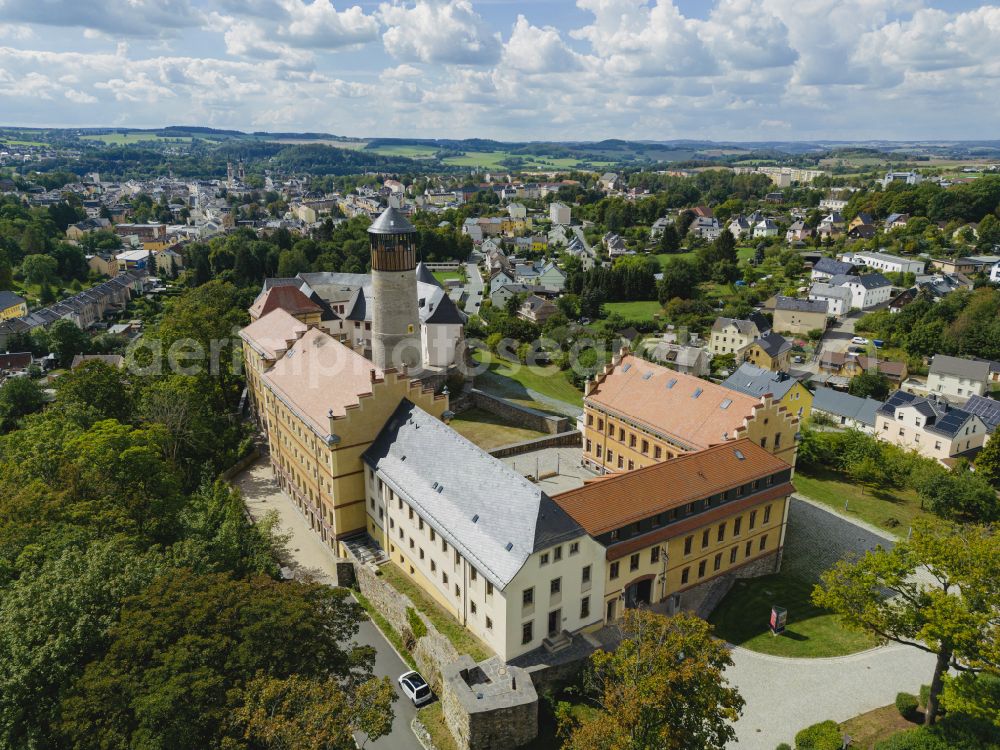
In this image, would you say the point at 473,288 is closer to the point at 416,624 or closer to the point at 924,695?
the point at 416,624

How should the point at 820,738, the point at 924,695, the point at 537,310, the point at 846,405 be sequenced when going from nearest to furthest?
1. the point at 820,738
2. the point at 924,695
3. the point at 846,405
4. the point at 537,310

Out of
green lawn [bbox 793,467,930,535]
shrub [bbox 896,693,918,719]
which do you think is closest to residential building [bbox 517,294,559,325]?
green lawn [bbox 793,467,930,535]

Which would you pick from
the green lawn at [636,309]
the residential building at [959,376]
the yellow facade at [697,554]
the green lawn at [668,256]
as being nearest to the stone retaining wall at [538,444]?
the yellow facade at [697,554]

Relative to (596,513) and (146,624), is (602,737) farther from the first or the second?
(146,624)

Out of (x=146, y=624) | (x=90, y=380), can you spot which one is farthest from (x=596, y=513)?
(x=90, y=380)

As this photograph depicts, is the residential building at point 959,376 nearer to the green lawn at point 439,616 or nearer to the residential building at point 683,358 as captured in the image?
the residential building at point 683,358

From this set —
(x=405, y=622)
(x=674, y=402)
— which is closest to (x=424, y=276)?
(x=674, y=402)
